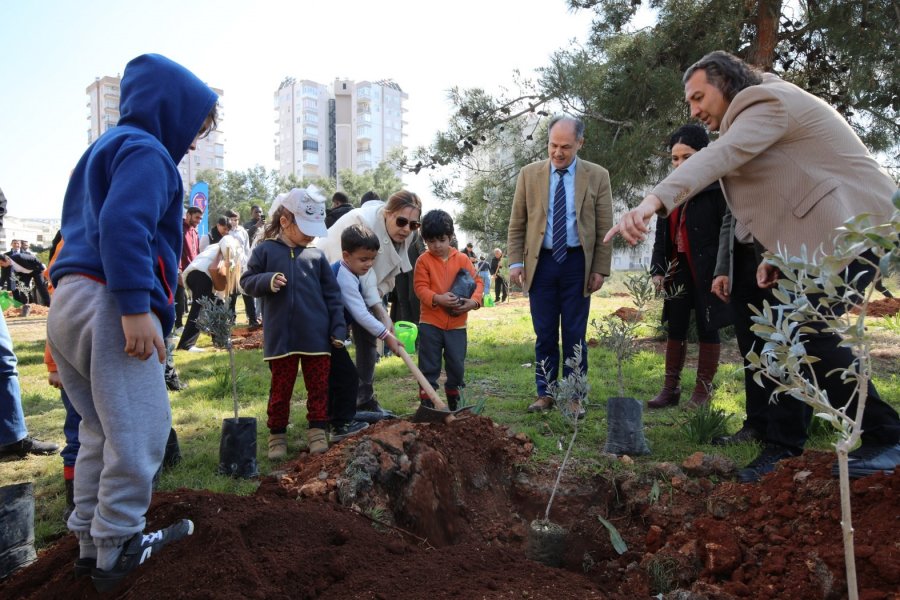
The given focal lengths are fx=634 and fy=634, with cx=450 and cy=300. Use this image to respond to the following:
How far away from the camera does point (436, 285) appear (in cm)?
462

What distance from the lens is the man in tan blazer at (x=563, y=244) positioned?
4.47m

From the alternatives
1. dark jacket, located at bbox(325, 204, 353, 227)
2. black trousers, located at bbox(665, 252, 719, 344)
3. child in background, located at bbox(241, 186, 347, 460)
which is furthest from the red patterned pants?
dark jacket, located at bbox(325, 204, 353, 227)

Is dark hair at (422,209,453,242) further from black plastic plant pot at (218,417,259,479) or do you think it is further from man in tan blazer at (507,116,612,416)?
black plastic plant pot at (218,417,259,479)

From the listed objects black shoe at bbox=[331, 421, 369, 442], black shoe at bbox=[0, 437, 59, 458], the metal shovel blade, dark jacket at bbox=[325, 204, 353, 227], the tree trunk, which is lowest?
black shoe at bbox=[0, 437, 59, 458]

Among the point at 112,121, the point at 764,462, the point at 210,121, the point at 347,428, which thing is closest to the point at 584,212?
the point at 764,462

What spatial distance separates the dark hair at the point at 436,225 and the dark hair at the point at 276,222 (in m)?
1.05

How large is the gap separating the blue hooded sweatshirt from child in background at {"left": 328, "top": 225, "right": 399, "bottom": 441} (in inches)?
73.8

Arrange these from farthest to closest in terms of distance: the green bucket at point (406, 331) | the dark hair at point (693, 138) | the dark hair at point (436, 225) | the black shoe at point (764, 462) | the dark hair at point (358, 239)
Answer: the green bucket at point (406, 331) < the dark hair at point (436, 225) < the dark hair at point (693, 138) < the dark hair at point (358, 239) < the black shoe at point (764, 462)

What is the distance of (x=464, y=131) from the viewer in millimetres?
7531

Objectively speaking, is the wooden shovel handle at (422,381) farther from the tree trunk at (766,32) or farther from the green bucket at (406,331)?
the tree trunk at (766,32)

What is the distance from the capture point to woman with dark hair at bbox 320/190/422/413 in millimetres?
4641

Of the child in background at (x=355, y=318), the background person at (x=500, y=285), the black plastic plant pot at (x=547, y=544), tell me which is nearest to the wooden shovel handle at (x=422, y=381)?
the child in background at (x=355, y=318)

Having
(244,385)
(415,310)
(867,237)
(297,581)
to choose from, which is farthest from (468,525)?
(415,310)

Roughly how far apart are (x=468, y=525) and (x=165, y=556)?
61.1 inches
